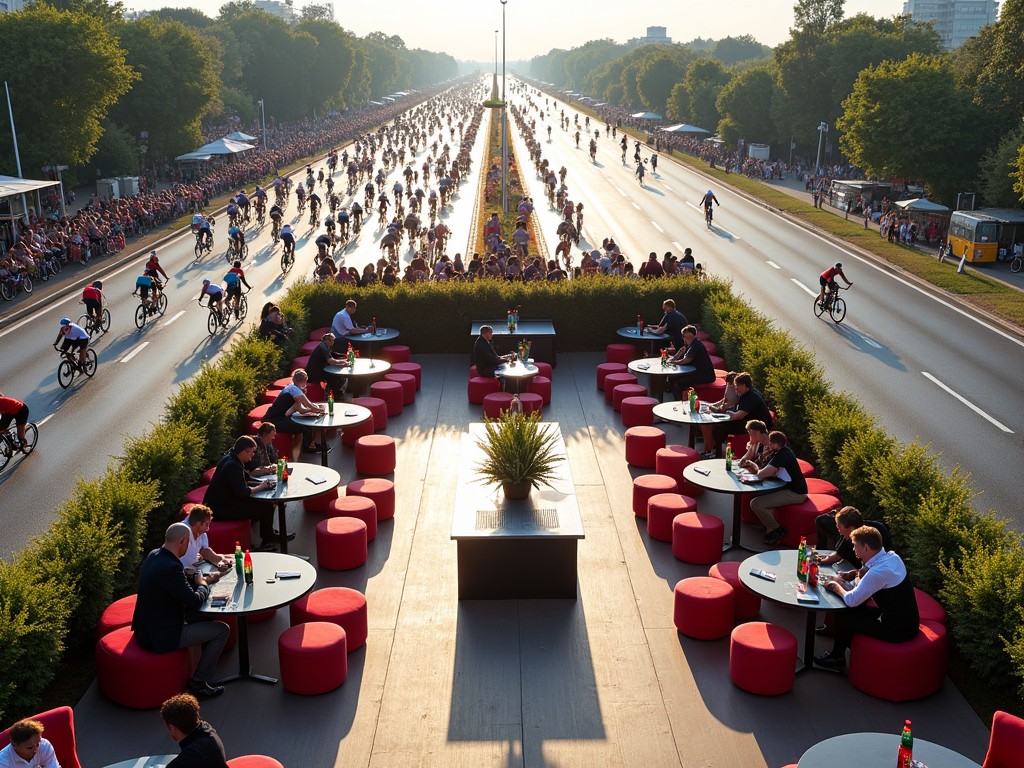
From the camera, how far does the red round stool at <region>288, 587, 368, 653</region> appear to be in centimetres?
1091

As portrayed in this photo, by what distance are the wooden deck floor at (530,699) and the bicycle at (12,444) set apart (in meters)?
8.54

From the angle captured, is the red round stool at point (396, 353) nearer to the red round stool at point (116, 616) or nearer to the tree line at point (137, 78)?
the red round stool at point (116, 616)

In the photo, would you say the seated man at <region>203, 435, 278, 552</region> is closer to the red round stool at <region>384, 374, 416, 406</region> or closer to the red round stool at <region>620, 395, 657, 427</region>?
the red round stool at <region>384, 374, 416, 406</region>

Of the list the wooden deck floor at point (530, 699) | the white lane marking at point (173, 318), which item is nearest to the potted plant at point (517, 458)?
the wooden deck floor at point (530, 699)

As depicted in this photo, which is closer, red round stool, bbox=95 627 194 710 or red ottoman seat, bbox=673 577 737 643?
red round stool, bbox=95 627 194 710

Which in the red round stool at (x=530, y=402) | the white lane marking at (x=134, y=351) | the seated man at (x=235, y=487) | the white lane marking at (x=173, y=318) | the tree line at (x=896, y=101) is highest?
the tree line at (x=896, y=101)

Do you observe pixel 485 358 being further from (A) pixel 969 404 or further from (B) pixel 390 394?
(A) pixel 969 404

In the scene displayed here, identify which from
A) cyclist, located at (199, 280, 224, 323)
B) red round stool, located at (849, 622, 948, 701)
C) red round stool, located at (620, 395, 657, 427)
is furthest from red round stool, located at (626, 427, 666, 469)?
cyclist, located at (199, 280, 224, 323)

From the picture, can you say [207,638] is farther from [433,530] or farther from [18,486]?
[18,486]

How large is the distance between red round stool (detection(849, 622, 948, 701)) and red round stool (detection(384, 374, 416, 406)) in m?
11.9

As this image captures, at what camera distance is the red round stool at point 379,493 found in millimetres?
14656

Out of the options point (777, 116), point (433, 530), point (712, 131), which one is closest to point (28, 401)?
point (433, 530)

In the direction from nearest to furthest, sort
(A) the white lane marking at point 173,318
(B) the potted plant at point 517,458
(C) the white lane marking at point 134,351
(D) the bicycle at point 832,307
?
(B) the potted plant at point 517,458 < (C) the white lane marking at point 134,351 < (A) the white lane marking at point 173,318 < (D) the bicycle at point 832,307

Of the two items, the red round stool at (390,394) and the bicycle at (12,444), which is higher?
the red round stool at (390,394)
